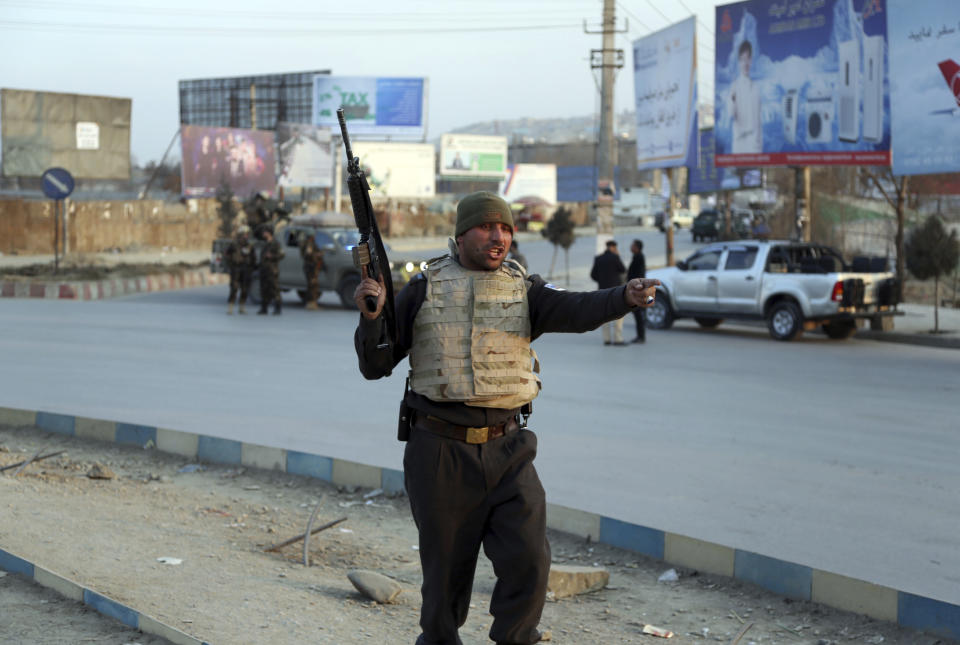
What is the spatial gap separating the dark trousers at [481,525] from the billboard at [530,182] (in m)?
74.6

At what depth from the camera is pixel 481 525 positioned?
3.88 metres

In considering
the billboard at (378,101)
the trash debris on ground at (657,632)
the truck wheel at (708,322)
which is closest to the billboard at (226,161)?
the billboard at (378,101)

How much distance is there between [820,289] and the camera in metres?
17.5

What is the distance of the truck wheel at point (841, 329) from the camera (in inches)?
735

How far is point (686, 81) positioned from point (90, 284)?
14288 millimetres

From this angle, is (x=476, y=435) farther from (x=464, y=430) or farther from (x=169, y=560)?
(x=169, y=560)

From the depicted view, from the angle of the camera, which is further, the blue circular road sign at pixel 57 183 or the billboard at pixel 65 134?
the billboard at pixel 65 134

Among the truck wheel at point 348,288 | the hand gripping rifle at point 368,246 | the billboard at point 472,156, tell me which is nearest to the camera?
the hand gripping rifle at point 368,246

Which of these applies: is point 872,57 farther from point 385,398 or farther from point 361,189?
point 361,189

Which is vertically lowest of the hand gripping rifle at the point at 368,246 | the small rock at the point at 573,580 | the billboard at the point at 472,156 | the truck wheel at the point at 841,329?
the small rock at the point at 573,580

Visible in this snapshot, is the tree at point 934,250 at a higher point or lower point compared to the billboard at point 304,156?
lower

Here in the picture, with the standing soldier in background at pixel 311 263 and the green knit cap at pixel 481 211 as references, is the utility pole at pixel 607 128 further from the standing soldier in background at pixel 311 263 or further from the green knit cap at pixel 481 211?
the green knit cap at pixel 481 211

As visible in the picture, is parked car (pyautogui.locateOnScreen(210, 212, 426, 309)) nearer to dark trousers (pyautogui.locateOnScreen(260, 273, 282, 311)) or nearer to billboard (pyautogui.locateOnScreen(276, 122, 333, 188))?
dark trousers (pyautogui.locateOnScreen(260, 273, 282, 311))

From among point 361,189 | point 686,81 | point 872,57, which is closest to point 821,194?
point 686,81
